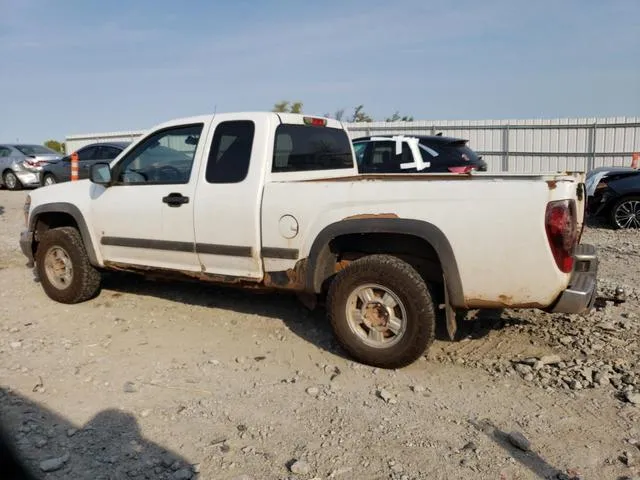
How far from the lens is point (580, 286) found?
3.89 metres

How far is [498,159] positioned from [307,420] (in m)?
16.8

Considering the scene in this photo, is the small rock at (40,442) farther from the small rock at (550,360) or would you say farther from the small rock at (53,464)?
the small rock at (550,360)

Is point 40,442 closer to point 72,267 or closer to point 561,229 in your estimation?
point 72,267

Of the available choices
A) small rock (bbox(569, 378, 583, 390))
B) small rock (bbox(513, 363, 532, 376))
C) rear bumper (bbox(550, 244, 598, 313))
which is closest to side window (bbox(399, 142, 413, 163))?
rear bumper (bbox(550, 244, 598, 313))

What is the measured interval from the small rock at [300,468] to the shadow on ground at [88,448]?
49cm

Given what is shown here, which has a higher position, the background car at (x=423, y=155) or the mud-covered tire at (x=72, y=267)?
the background car at (x=423, y=155)

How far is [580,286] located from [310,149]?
2478 millimetres

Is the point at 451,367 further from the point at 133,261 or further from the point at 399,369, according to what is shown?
the point at 133,261

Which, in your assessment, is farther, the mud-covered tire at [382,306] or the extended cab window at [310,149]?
the extended cab window at [310,149]

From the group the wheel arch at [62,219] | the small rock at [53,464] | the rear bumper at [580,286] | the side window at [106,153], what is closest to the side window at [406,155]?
the wheel arch at [62,219]

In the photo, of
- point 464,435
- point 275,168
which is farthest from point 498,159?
point 464,435

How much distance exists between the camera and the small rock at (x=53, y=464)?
3029 mm

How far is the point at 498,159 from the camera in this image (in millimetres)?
18891

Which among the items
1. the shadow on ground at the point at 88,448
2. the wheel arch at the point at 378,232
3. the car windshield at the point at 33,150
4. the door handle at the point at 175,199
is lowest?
the shadow on ground at the point at 88,448
